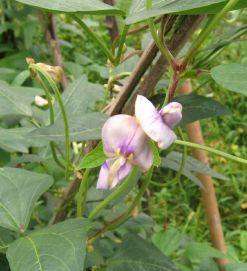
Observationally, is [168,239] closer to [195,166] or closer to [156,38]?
[195,166]

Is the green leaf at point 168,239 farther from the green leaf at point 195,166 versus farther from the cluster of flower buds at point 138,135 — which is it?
the cluster of flower buds at point 138,135

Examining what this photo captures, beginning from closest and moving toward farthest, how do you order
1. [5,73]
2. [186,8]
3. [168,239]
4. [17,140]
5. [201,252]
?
[186,8], [17,140], [201,252], [168,239], [5,73]

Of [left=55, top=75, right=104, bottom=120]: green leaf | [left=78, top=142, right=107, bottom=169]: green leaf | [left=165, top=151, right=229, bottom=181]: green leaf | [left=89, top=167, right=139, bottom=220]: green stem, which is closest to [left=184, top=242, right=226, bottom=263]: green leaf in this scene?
[left=165, top=151, right=229, bottom=181]: green leaf

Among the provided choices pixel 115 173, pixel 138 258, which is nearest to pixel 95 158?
pixel 115 173

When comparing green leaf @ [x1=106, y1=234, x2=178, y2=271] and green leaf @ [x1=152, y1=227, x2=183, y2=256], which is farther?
green leaf @ [x1=152, y1=227, x2=183, y2=256]

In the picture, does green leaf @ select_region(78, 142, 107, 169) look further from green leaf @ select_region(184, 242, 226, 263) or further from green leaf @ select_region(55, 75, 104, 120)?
green leaf @ select_region(184, 242, 226, 263)
